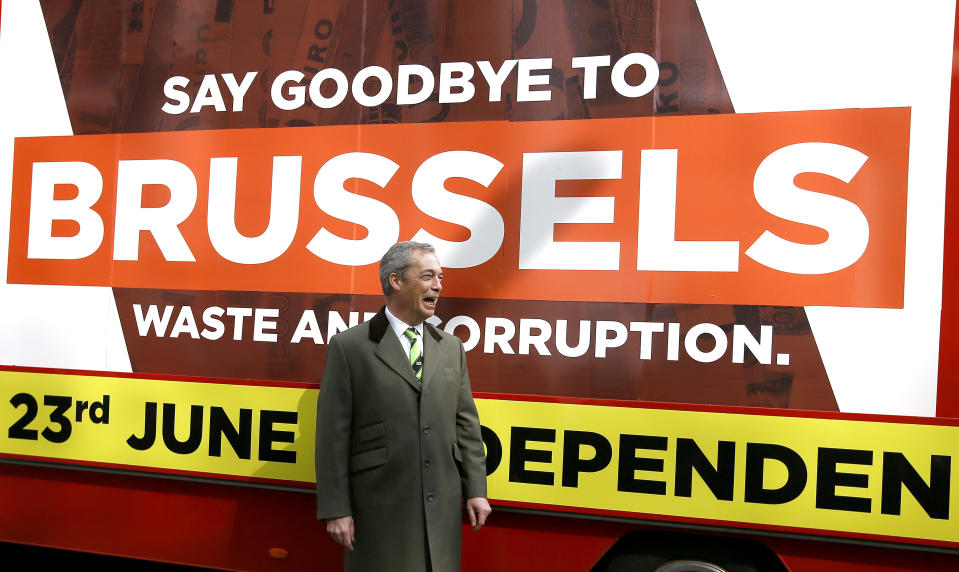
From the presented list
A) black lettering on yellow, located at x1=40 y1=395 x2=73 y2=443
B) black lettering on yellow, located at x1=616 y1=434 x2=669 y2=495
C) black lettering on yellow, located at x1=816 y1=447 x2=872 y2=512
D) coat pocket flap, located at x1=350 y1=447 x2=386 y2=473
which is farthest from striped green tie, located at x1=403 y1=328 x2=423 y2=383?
black lettering on yellow, located at x1=40 y1=395 x2=73 y2=443

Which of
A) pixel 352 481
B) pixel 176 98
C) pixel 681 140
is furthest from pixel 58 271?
pixel 681 140

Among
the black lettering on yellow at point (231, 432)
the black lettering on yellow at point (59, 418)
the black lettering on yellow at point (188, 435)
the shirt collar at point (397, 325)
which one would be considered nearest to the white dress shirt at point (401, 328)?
the shirt collar at point (397, 325)

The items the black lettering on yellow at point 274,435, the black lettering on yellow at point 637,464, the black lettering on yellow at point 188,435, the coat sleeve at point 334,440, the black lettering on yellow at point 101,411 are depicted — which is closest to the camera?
the coat sleeve at point 334,440

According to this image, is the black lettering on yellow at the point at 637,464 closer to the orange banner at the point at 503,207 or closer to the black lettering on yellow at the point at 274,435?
the orange banner at the point at 503,207

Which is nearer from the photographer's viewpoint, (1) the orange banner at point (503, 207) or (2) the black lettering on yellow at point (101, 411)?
(1) the orange banner at point (503, 207)

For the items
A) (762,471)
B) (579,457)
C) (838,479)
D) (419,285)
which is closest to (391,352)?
(419,285)

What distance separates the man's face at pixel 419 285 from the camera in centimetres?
271

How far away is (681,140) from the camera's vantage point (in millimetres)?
3113

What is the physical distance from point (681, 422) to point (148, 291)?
243 cm

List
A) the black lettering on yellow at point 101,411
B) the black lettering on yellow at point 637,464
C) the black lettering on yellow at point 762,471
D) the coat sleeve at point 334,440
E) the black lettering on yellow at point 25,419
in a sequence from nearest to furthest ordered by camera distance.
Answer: the coat sleeve at point 334,440, the black lettering on yellow at point 762,471, the black lettering on yellow at point 637,464, the black lettering on yellow at point 101,411, the black lettering on yellow at point 25,419

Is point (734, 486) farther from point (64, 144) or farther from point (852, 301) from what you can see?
point (64, 144)

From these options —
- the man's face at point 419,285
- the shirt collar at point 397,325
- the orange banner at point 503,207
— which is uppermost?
the orange banner at point 503,207

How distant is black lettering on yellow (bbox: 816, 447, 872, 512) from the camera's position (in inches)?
113

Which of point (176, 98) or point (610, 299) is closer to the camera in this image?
point (610, 299)
